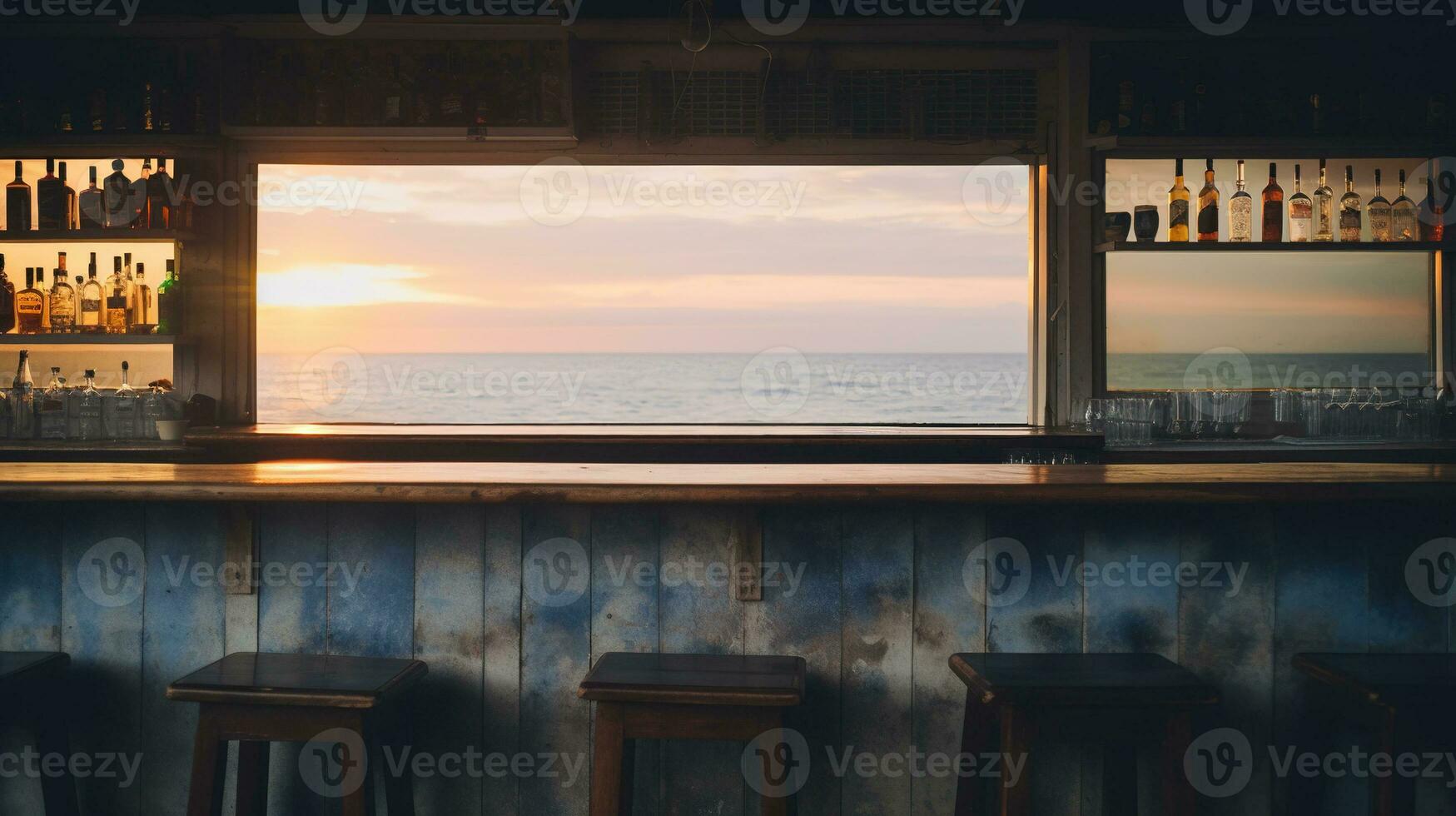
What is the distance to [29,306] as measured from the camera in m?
3.79

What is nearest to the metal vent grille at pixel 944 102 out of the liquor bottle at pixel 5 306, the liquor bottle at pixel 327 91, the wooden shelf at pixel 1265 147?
the wooden shelf at pixel 1265 147

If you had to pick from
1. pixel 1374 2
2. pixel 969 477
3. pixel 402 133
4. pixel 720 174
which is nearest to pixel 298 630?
pixel 969 477

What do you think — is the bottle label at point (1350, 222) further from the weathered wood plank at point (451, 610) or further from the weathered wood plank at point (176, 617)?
the weathered wood plank at point (176, 617)

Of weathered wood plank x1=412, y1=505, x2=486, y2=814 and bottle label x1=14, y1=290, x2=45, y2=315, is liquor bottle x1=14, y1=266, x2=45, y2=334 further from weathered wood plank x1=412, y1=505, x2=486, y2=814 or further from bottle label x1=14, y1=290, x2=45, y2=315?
weathered wood plank x1=412, y1=505, x2=486, y2=814

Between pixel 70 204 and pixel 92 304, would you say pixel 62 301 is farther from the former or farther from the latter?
pixel 70 204

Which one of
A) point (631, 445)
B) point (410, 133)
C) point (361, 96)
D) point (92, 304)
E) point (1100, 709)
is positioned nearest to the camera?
point (1100, 709)

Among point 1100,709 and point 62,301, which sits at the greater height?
point 62,301

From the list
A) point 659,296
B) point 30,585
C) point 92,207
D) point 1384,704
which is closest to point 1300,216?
point 1384,704

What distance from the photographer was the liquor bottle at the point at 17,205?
3752mm

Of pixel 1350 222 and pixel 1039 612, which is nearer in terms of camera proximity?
pixel 1039 612

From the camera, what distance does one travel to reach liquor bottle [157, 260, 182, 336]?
378 cm

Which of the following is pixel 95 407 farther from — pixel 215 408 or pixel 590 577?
pixel 590 577

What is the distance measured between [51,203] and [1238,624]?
13.1 feet

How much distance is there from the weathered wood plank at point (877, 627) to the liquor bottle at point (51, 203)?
3.26 m
